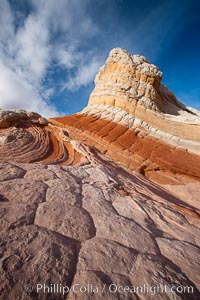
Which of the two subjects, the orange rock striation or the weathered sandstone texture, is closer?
the weathered sandstone texture

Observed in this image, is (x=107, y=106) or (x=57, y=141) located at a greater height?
(x=107, y=106)

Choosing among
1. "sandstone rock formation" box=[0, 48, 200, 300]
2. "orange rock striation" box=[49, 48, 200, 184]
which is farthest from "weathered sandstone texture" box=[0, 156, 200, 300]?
"orange rock striation" box=[49, 48, 200, 184]

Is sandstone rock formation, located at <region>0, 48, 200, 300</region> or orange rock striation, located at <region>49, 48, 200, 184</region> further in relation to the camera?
orange rock striation, located at <region>49, 48, 200, 184</region>

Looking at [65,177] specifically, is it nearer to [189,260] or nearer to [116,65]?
[189,260]

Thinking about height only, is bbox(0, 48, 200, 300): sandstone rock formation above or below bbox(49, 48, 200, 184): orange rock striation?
below

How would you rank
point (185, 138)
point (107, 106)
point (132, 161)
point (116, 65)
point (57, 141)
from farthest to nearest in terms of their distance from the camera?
point (116, 65) < point (107, 106) < point (185, 138) < point (132, 161) < point (57, 141)

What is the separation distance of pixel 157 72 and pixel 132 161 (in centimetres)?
753

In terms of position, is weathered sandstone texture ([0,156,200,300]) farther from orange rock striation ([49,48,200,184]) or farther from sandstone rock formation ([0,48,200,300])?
orange rock striation ([49,48,200,184])

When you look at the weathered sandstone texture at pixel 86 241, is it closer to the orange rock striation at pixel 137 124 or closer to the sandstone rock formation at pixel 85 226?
the sandstone rock formation at pixel 85 226

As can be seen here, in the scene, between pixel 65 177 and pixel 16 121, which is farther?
pixel 16 121

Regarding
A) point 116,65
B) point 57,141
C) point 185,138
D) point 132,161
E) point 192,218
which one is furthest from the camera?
point 116,65

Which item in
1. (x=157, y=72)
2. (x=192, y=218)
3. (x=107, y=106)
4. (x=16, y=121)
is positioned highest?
(x=157, y=72)

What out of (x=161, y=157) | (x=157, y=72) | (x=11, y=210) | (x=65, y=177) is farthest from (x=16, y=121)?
(x=157, y=72)

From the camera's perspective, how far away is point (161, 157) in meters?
8.33
